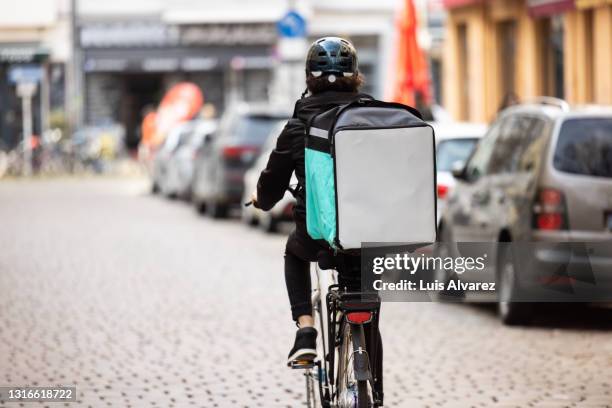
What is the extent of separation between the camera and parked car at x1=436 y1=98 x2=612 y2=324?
38.3 feet

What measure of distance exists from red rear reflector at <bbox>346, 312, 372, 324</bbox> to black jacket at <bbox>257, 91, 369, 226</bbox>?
509mm

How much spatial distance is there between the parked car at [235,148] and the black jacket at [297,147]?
17664 millimetres

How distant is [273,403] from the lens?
8664 millimetres

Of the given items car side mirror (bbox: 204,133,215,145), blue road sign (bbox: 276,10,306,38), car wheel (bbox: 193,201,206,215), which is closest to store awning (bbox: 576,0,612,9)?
blue road sign (bbox: 276,10,306,38)

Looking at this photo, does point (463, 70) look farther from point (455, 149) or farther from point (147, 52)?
point (147, 52)

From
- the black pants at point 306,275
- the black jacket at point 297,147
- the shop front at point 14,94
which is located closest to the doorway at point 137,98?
the shop front at point 14,94

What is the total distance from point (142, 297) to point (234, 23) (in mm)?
39953

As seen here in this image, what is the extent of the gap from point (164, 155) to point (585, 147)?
22.2 metres

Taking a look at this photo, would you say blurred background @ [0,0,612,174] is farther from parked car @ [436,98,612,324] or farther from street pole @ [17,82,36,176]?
parked car @ [436,98,612,324]

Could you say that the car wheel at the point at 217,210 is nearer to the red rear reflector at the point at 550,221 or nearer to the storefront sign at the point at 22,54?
the red rear reflector at the point at 550,221

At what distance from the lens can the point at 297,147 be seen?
6.79 m

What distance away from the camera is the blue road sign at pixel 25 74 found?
46938 millimetres

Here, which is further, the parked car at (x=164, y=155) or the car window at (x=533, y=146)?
the parked car at (x=164, y=155)

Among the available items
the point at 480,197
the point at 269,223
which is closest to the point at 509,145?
the point at 480,197
